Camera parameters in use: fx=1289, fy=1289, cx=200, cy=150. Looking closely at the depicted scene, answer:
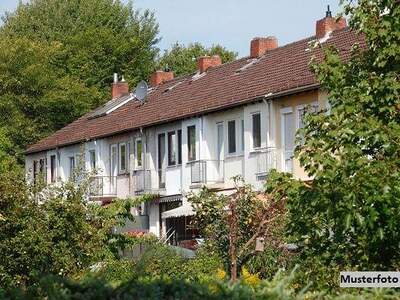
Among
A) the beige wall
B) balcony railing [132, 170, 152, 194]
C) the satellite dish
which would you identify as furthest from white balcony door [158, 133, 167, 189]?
the beige wall

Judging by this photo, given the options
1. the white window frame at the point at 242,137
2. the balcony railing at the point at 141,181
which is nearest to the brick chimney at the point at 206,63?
the balcony railing at the point at 141,181

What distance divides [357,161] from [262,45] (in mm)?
39066

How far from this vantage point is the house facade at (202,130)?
44.7 metres

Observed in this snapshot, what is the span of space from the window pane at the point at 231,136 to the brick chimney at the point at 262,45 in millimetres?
6113

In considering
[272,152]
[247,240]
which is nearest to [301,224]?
[247,240]

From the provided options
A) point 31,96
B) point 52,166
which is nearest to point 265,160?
point 52,166

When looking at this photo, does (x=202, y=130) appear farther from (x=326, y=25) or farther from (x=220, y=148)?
(x=326, y=25)

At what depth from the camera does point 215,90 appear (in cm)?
5175

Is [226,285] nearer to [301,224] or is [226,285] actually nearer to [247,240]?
[301,224]

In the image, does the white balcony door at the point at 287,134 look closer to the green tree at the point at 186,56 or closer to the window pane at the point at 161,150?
the window pane at the point at 161,150

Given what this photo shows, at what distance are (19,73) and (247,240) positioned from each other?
49.1 metres

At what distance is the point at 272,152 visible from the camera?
44812 mm

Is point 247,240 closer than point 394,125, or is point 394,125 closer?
point 394,125

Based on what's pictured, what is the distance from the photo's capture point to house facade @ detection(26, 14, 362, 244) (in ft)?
147
